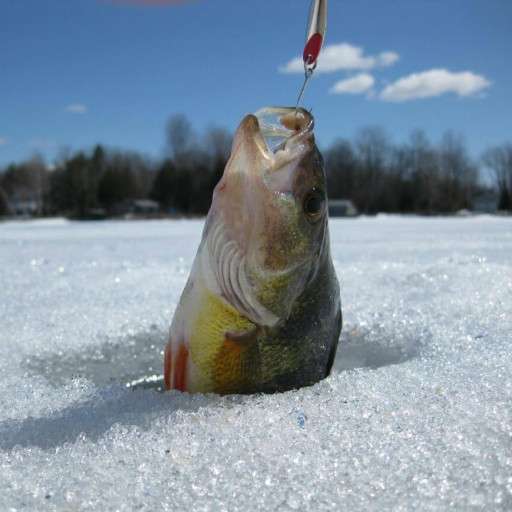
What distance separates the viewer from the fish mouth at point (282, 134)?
1.45 m

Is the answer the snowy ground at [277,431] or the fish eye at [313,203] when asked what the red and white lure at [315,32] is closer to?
the fish eye at [313,203]

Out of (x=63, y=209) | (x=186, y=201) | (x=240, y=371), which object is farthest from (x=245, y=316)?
(x=63, y=209)

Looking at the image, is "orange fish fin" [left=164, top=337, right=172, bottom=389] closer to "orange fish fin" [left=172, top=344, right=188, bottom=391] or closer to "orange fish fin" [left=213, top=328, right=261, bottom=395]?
"orange fish fin" [left=172, top=344, right=188, bottom=391]

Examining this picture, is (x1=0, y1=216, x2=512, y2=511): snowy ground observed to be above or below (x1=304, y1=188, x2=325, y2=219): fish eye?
below

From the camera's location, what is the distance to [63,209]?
52.2m

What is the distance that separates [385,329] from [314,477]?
1344 millimetres

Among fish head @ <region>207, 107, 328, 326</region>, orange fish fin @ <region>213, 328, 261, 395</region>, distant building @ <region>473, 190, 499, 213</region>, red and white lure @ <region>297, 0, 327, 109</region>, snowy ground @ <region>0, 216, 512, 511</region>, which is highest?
distant building @ <region>473, 190, 499, 213</region>

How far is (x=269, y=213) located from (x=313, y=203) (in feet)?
0.44

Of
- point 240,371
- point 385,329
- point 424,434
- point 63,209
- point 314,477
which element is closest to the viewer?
point 314,477

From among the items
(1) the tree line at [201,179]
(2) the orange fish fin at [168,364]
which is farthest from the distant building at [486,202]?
(2) the orange fish fin at [168,364]

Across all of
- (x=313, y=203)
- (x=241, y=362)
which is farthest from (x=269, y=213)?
(x=241, y=362)

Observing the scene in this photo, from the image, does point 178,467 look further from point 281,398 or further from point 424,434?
point 424,434

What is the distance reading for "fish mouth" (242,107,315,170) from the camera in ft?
4.75

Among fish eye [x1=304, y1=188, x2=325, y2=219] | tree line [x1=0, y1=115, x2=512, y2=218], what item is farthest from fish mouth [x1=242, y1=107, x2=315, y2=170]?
tree line [x1=0, y1=115, x2=512, y2=218]
